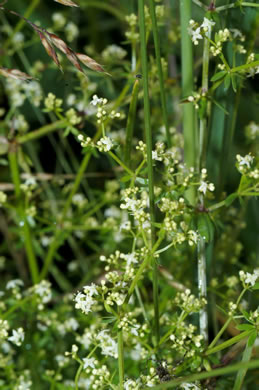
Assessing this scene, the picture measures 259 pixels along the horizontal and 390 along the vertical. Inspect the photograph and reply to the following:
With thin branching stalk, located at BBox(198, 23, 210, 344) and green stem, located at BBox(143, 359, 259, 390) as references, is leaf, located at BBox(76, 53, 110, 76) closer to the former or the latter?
thin branching stalk, located at BBox(198, 23, 210, 344)

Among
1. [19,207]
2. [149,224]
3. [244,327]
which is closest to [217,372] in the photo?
[244,327]

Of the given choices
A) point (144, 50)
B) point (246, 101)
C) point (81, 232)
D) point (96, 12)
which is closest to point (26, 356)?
point (81, 232)

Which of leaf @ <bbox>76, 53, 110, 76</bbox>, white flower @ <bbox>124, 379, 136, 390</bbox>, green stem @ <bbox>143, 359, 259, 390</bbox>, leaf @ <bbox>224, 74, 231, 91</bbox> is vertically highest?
leaf @ <bbox>76, 53, 110, 76</bbox>

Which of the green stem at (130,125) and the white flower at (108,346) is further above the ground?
the green stem at (130,125)

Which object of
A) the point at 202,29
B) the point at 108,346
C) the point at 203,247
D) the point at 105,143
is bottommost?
the point at 108,346

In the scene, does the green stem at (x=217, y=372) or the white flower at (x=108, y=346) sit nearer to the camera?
the green stem at (x=217, y=372)

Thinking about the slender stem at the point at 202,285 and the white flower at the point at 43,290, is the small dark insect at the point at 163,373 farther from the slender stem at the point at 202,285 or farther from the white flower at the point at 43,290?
the white flower at the point at 43,290

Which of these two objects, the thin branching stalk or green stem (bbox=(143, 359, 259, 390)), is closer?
green stem (bbox=(143, 359, 259, 390))

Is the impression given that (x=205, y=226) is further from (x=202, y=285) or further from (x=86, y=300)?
(x=86, y=300)

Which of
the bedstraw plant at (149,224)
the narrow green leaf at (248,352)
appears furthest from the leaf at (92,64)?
the narrow green leaf at (248,352)

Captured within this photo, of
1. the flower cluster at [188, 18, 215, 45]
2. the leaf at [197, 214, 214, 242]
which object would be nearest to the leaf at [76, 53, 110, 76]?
the flower cluster at [188, 18, 215, 45]
